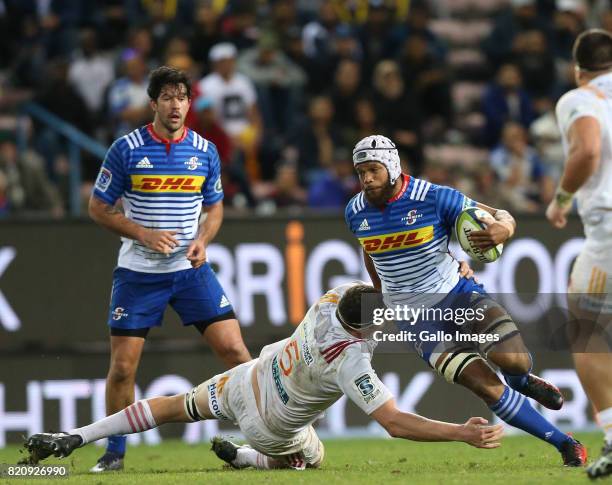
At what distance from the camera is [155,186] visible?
32.0 ft

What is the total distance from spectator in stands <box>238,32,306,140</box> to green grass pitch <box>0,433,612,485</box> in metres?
5.62

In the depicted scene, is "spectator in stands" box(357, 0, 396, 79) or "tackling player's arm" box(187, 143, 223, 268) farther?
"spectator in stands" box(357, 0, 396, 79)

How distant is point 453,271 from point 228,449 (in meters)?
2.01

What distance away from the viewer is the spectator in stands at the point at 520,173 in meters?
15.5

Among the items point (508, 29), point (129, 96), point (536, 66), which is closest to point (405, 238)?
point (129, 96)

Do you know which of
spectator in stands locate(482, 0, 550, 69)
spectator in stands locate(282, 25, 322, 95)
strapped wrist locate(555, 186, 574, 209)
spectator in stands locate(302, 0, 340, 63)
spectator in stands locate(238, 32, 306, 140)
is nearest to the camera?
strapped wrist locate(555, 186, 574, 209)

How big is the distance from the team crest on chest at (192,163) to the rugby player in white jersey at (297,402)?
5.72ft

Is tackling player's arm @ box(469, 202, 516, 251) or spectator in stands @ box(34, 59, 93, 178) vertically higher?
spectator in stands @ box(34, 59, 93, 178)

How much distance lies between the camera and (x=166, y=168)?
978cm

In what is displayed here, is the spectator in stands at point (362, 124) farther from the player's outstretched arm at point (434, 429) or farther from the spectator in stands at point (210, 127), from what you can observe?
the player's outstretched arm at point (434, 429)

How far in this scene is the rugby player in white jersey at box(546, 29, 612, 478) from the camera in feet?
26.2

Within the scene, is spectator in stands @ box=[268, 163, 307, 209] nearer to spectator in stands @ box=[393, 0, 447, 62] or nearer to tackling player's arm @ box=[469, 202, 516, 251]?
spectator in stands @ box=[393, 0, 447, 62]

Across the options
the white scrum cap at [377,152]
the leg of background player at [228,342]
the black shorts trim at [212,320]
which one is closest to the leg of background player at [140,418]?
the leg of background player at [228,342]

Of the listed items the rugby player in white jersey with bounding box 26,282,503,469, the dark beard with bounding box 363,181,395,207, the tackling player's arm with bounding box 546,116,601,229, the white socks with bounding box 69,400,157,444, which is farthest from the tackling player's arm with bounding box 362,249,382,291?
the white socks with bounding box 69,400,157,444
